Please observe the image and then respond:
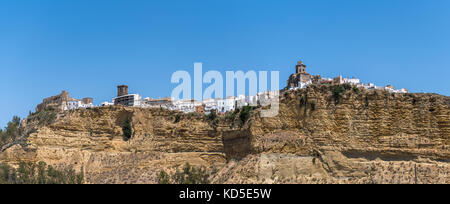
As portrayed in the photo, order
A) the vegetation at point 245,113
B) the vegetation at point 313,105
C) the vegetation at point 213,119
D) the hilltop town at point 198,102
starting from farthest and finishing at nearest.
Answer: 1. the hilltop town at point 198,102
2. the vegetation at point 213,119
3. the vegetation at point 245,113
4. the vegetation at point 313,105

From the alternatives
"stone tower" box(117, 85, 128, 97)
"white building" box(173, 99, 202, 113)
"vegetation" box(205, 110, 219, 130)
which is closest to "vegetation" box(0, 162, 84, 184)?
"vegetation" box(205, 110, 219, 130)

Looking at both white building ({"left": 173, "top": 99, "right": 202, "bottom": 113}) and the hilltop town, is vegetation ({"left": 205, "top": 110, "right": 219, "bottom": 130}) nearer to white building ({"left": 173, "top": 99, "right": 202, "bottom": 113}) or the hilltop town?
the hilltop town

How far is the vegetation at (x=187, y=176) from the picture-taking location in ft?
141

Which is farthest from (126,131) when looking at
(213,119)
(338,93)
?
(338,93)

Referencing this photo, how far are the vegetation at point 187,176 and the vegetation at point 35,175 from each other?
5.75m

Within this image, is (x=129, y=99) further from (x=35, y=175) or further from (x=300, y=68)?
(x=35, y=175)

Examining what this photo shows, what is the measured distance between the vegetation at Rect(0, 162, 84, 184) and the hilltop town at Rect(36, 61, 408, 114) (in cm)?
776

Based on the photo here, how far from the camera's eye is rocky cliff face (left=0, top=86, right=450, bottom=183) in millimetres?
39125

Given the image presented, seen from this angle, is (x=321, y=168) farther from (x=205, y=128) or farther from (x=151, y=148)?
(x=151, y=148)

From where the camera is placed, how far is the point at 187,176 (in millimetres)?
45875

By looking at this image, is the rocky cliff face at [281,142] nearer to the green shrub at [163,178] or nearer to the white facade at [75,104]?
the green shrub at [163,178]

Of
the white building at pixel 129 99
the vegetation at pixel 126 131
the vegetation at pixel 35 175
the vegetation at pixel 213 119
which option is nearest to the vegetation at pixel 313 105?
the vegetation at pixel 213 119

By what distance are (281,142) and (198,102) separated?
2430 cm
